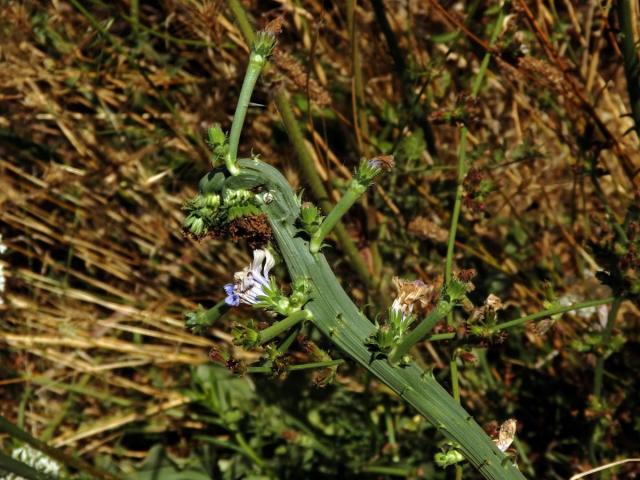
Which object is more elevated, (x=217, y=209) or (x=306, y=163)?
(x=217, y=209)

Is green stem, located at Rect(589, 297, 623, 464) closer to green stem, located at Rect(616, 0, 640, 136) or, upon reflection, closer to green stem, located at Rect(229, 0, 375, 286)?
green stem, located at Rect(616, 0, 640, 136)

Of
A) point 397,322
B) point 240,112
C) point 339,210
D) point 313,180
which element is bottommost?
point 313,180

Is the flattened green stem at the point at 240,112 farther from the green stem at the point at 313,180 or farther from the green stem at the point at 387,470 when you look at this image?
the green stem at the point at 387,470

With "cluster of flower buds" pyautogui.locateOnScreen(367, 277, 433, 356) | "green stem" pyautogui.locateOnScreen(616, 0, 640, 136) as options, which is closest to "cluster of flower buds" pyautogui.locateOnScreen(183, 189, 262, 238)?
"cluster of flower buds" pyautogui.locateOnScreen(367, 277, 433, 356)

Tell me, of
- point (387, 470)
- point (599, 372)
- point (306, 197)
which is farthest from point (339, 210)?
point (387, 470)

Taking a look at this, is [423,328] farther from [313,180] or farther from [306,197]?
[306,197]

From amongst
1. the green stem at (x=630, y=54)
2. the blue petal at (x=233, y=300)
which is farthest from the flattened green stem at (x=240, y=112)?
the green stem at (x=630, y=54)
